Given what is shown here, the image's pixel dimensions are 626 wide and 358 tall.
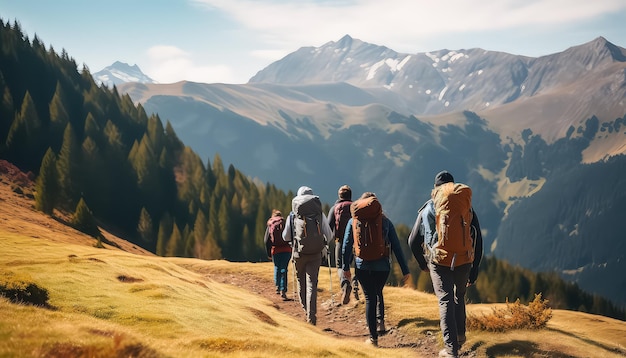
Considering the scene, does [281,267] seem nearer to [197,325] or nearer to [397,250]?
[197,325]

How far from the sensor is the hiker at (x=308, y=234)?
776 inches

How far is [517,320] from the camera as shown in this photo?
19219 mm

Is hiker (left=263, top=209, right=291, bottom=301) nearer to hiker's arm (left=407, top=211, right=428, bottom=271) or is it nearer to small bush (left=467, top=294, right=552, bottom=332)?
small bush (left=467, top=294, right=552, bottom=332)

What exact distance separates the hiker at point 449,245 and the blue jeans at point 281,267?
12.0 metres

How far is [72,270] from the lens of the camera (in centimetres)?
2358

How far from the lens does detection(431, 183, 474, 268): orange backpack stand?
14.0 meters

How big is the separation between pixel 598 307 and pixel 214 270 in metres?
146

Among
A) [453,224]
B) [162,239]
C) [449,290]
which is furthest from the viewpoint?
[162,239]

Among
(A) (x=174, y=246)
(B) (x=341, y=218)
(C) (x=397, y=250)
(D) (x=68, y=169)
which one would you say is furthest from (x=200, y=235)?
(C) (x=397, y=250)

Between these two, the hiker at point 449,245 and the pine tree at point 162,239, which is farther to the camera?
the pine tree at point 162,239

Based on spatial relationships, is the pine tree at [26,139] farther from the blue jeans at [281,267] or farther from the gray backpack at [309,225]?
the gray backpack at [309,225]

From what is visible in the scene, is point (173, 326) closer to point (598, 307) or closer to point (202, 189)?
point (202, 189)

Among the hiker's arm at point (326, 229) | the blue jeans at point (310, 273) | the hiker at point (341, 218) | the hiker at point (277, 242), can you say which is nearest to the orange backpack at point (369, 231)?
the hiker's arm at point (326, 229)

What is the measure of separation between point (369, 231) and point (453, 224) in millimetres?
3516
